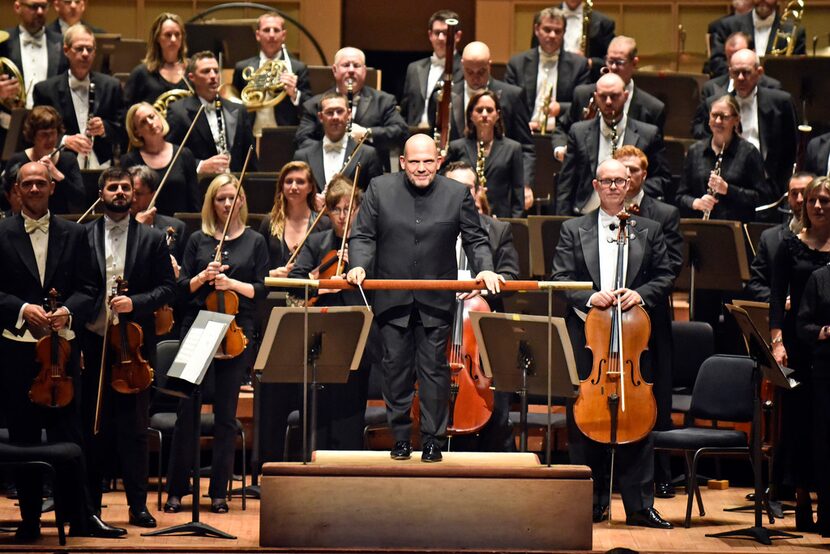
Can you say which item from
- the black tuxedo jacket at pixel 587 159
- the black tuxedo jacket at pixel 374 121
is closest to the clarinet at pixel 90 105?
the black tuxedo jacket at pixel 374 121

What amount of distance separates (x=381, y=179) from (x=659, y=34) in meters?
6.05

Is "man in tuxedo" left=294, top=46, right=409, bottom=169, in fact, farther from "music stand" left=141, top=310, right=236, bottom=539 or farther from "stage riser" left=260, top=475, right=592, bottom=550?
"stage riser" left=260, top=475, right=592, bottom=550

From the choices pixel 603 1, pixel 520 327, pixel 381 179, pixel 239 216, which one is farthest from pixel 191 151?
pixel 603 1

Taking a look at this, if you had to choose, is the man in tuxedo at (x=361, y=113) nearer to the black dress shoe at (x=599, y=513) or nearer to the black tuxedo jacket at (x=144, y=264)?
the black tuxedo jacket at (x=144, y=264)

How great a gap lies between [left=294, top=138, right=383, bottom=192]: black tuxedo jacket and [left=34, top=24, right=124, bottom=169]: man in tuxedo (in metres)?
1.27

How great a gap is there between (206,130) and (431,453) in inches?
113

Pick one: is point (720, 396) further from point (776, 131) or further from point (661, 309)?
point (776, 131)

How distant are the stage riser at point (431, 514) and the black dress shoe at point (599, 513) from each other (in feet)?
1.82

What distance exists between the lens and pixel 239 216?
582 cm

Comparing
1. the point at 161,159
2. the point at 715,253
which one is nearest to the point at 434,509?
the point at 715,253

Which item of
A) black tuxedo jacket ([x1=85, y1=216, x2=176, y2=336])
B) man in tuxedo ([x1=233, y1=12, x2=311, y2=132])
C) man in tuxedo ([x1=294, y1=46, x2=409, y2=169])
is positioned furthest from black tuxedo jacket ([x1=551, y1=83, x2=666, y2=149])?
black tuxedo jacket ([x1=85, y1=216, x2=176, y2=336])

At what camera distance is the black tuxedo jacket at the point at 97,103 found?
297 inches

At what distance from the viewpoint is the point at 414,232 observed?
5.07 metres

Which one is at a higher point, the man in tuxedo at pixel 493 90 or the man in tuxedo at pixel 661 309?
the man in tuxedo at pixel 493 90
